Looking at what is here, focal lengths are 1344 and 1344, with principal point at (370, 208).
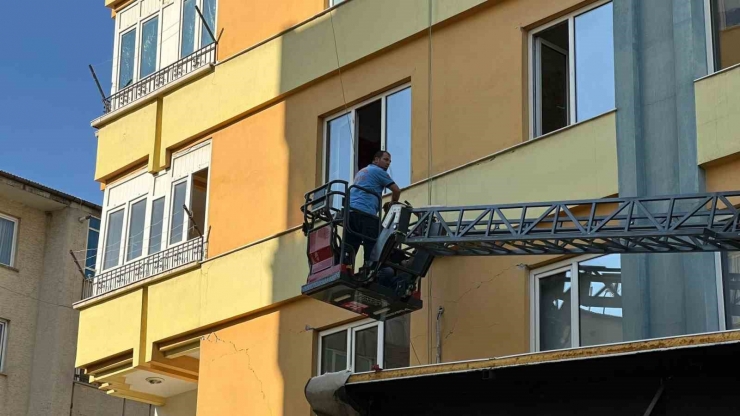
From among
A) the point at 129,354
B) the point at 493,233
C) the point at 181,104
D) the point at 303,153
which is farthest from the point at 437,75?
the point at 129,354

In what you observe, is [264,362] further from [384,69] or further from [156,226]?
[384,69]

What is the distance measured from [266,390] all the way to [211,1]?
7.57m

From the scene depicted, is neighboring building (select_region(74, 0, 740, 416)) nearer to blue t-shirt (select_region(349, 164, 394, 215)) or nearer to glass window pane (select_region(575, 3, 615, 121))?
glass window pane (select_region(575, 3, 615, 121))

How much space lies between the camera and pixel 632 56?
53.9ft

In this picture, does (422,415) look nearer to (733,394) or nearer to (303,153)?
(733,394)

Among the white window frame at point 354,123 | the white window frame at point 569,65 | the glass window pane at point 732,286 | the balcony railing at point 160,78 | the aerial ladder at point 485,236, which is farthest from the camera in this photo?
the balcony railing at point 160,78

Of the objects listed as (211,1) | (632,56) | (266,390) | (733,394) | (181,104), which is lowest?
(733,394)

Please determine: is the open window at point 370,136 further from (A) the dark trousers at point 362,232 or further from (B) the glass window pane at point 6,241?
(B) the glass window pane at point 6,241

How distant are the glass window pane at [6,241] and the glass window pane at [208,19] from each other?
16526 millimetres

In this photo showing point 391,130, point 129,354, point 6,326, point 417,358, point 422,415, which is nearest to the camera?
point 422,415

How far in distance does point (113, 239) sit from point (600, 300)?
11014 mm

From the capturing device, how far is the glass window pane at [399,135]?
19266mm

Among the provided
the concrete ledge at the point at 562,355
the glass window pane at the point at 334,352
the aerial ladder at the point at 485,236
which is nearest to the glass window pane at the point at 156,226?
the glass window pane at the point at 334,352

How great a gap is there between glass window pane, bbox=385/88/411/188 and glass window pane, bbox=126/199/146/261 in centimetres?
583
